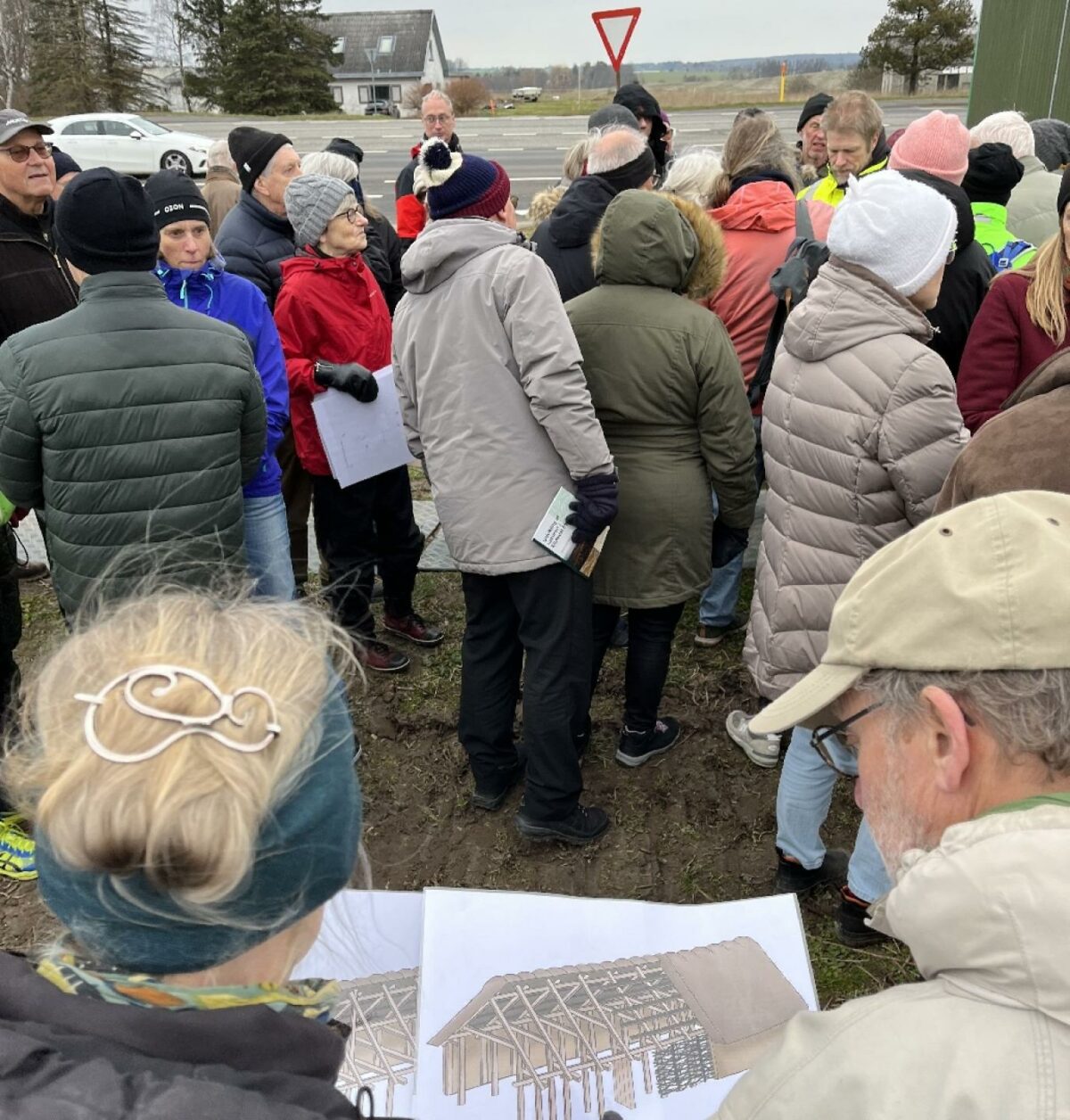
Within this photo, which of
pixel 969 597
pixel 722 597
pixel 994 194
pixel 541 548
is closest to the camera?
pixel 969 597

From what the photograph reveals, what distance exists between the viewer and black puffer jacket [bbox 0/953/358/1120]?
0.74 m

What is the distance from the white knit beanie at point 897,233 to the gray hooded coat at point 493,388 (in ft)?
2.34

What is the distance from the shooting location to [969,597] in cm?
102

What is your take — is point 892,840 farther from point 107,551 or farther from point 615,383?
point 107,551

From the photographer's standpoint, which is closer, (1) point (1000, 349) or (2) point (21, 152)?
(1) point (1000, 349)

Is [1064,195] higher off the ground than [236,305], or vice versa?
[1064,195]

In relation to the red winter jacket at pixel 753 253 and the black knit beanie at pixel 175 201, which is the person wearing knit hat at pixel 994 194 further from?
the black knit beanie at pixel 175 201

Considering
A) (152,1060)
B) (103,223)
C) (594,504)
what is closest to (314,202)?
(103,223)

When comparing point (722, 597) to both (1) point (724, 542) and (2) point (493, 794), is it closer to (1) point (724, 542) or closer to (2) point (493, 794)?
(1) point (724, 542)

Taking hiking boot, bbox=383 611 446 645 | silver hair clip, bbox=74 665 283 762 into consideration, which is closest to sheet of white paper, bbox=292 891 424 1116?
silver hair clip, bbox=74 665 283 762

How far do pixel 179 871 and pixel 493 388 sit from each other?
6.02 ft

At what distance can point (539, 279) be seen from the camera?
241 centimetres

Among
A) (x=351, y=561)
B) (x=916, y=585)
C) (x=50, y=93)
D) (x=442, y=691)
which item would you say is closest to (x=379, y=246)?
(x=351, y=561)

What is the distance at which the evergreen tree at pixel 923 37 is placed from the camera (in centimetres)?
3080
